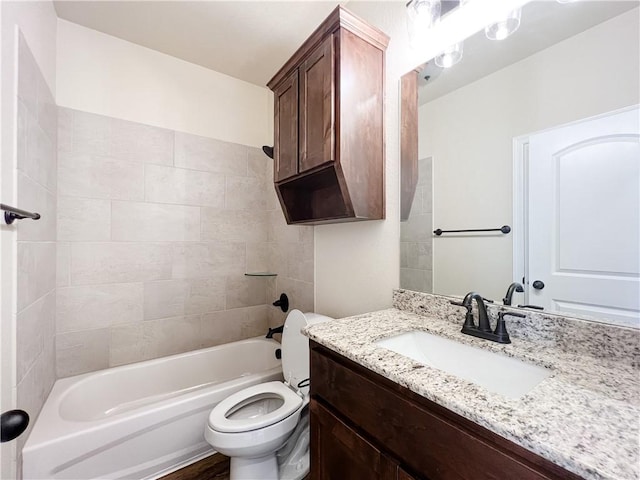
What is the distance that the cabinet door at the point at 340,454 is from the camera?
29.8 inches

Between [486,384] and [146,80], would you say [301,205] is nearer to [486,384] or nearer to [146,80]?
[486,384]

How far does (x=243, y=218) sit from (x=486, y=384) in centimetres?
207

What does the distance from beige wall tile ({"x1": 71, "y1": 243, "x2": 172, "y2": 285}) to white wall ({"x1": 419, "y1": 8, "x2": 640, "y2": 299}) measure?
73.7 inches

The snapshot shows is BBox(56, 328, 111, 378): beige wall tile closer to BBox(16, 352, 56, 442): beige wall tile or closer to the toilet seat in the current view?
BBox(16, 352, 56, 442): beige wall tile

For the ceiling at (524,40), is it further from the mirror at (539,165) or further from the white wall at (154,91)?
the white wall at (154,91)

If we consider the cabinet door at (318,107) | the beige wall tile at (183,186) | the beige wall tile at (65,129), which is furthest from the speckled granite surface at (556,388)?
the beige wall tile at (65,129)

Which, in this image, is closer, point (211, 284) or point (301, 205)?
point (301, 205)

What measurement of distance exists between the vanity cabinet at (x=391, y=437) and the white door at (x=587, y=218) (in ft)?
1.91

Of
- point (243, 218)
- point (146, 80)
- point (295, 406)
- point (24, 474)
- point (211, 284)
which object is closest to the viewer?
point (24, 474)

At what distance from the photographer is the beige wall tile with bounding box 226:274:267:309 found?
7.71 feet

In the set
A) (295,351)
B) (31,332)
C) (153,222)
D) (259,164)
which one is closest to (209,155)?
(259,164)

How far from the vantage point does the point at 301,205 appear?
183 centimetres

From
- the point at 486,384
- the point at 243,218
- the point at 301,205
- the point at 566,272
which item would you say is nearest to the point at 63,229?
the point at 243,218

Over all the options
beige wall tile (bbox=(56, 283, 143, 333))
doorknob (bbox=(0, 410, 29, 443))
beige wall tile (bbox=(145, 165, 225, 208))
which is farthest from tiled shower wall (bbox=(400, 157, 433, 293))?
beige wall tile (bbox=(56, 283, 143, 333))
